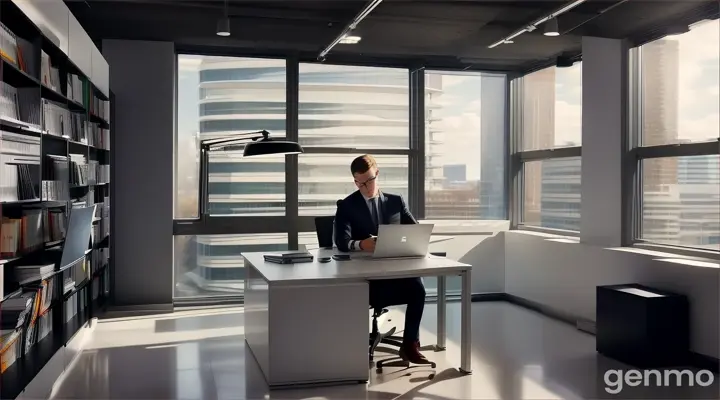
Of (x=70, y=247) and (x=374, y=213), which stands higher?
(x=374, y=213)

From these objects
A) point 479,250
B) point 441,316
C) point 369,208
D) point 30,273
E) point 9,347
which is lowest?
point 441,316

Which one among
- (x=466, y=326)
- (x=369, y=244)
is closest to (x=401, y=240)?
(x=369, y=244)

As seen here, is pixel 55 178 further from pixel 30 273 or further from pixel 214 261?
pixel 214 261

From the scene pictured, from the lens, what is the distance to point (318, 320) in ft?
13.4

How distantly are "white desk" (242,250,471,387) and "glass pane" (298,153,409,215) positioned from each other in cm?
302

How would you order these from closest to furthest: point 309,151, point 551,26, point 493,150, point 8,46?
point 8,46 < point 551,26 < point 309,151 < point 493,150

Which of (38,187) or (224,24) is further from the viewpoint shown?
(224,24)

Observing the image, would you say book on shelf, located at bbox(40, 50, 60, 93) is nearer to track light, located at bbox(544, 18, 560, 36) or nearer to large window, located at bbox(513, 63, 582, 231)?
track light, located at bbox(544, 18, 560, 36)

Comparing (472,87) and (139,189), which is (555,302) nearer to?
(472,87)

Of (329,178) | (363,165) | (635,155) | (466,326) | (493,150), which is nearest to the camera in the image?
(466,326)

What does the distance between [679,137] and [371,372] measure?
3207 millimetres

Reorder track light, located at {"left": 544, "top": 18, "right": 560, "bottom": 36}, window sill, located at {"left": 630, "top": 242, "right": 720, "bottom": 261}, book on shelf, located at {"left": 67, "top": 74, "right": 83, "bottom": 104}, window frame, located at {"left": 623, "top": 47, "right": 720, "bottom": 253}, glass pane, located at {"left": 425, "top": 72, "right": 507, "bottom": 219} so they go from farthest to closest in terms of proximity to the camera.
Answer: glass pane, located at {"left": 425, "top": 72, "right": 507, "bottom": 219}
window frame, located at {"left": 623, "top": 47, "right": 720, "bottom": 253}
track light, located at {"left": 544, "top": 18, "right": 560, "bottom": 36}
window sill, located at {"left": 630, "top": 242, "right": 720, "bottom": 261}
book on shelf, located at {"left": 67, "top": 74, "right": 83, "bottom": 104}

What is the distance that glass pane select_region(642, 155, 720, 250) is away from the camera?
500 centimetres

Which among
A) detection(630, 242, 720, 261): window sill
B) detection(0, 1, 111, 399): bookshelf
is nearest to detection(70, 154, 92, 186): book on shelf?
detection(0, 1, 111, 399): bookshelf
